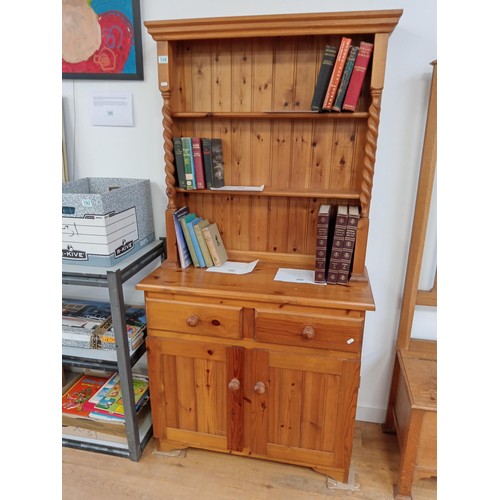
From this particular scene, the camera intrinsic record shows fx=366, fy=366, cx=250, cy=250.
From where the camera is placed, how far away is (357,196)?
5.00ft

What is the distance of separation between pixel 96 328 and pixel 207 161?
0.96m

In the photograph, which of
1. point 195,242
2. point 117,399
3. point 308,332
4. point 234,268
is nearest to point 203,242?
point 195,242

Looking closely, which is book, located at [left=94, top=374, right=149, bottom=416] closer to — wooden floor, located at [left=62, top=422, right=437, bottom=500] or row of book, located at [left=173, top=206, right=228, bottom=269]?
wooden floor, located at [left=62, top=422, right=437, bottom=500]

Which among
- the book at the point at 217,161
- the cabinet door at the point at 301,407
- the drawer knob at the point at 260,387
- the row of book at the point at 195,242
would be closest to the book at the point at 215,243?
the row of book at the point at 195,242

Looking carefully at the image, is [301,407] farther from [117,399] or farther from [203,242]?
[117,399]

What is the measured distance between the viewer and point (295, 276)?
5.31 feet

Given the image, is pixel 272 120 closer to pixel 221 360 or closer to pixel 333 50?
pixel 333 50

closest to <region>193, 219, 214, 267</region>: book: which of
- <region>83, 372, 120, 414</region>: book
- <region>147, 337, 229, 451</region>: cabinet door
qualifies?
<region>147, 337, 229, 451</region>: cabinet door

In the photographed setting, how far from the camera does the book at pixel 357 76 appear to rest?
1.38 m

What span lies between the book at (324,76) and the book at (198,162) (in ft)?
1.67

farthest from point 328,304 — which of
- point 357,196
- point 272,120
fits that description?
point 272,120

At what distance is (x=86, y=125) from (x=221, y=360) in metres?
1.35

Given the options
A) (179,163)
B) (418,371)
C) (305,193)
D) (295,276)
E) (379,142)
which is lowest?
(418,371)

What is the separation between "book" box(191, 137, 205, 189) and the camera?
1.60 metres
